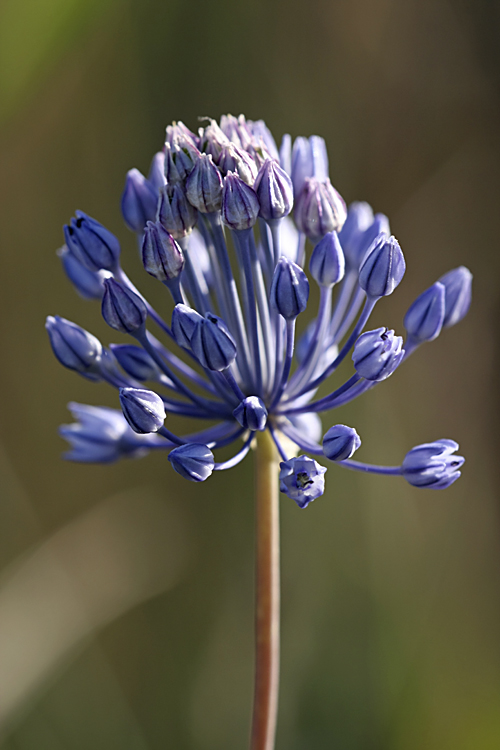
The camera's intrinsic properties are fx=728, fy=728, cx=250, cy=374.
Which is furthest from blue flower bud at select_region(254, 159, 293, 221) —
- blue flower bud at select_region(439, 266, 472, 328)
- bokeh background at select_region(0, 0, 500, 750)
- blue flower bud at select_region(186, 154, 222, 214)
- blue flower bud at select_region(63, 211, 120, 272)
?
bokeh background at select_region(0, 0, 500, 750)

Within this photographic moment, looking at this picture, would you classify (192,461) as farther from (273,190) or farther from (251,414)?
(273,190)

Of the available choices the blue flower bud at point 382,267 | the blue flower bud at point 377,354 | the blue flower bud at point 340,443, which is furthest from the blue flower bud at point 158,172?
the blue flower bud at point 340,443

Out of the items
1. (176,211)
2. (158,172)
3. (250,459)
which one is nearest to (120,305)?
(176,211)

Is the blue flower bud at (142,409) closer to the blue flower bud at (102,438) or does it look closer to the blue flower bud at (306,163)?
the blue flower bud at (102,438)

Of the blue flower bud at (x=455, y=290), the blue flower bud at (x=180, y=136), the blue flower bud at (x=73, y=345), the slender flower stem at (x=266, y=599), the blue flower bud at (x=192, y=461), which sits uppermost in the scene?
the blue flower bud at (x=180, y=136)

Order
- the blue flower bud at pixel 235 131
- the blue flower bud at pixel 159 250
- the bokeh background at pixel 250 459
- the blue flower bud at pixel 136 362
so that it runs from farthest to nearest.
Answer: the bokeh background at pixel 250 459 < the blue flower bud at pixel 136 362 < the blue flower bud at pixel 235 131 < the blue flower bud at pixel 159 250

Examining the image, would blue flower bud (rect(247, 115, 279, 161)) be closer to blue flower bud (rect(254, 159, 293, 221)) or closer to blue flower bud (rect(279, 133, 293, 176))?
blue flower bud (rect(279, 133, 293, 176))
